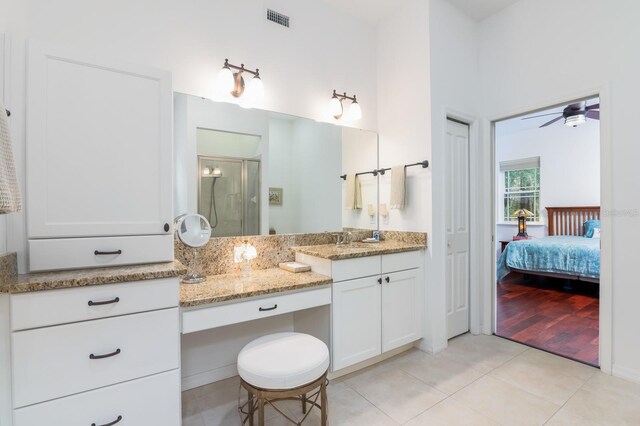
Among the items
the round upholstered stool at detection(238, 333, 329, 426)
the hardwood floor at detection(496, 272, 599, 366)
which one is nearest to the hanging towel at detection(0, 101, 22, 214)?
the round upholstered stool at detection(238, 333, 329, 426)

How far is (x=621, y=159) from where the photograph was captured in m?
2.21

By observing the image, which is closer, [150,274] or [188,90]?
[150,274]

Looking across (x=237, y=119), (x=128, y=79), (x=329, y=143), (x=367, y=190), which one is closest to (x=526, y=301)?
(x=367, y=190)

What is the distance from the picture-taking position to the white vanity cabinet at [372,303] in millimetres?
2137

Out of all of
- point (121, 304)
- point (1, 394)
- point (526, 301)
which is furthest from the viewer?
point (526, 301)

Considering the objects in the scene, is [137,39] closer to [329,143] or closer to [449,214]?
[329,143]

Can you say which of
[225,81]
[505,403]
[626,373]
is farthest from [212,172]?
[626,373]

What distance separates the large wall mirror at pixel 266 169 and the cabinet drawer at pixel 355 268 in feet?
2.08

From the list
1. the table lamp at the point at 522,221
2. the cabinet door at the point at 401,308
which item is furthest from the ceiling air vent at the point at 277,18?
the table lamp at the point at 522,221

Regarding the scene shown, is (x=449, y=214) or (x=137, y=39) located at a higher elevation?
(x=137, y=39)

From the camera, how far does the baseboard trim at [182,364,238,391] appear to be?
211 centimetres

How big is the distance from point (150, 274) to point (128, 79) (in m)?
1.01

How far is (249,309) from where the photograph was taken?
1.77 metres

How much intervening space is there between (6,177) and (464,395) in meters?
2.58
